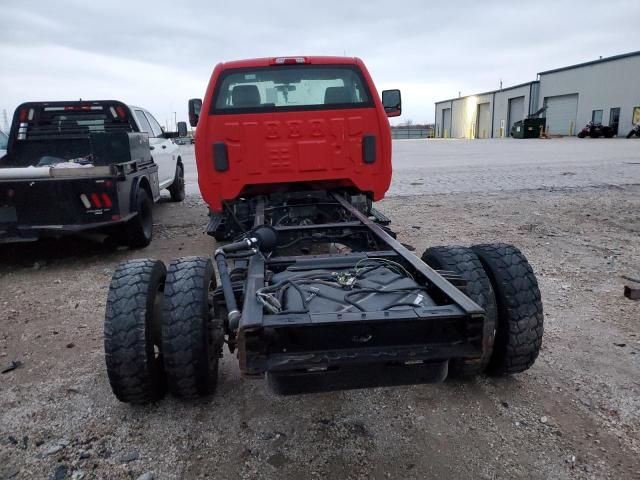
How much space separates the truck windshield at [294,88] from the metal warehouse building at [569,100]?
38.2m

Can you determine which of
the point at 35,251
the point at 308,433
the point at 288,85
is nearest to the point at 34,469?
the point at 308,433

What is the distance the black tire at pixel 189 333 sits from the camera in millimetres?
2592

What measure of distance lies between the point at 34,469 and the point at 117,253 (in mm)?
4244

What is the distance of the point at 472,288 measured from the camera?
280cm

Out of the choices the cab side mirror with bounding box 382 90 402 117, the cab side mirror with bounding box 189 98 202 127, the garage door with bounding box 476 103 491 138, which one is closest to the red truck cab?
the cab side mirror with bounding box 189 98 202 127

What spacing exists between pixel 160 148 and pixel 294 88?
4312 mm

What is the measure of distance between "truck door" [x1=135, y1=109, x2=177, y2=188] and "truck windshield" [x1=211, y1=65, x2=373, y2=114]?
132 inches

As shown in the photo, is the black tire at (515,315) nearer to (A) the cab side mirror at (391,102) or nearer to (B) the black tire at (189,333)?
(B) the black tire at (189,333)

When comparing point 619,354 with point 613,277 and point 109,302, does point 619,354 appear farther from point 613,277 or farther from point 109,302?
point 109,302

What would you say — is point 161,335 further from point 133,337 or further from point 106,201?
point 106,201

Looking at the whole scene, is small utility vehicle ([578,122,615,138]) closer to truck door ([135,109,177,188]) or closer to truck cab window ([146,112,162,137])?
truck door ([135,109,177,188])

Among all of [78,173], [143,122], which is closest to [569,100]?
[143,122]

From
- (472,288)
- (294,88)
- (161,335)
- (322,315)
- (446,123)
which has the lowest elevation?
(161,335)

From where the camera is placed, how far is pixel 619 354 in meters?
3.37
